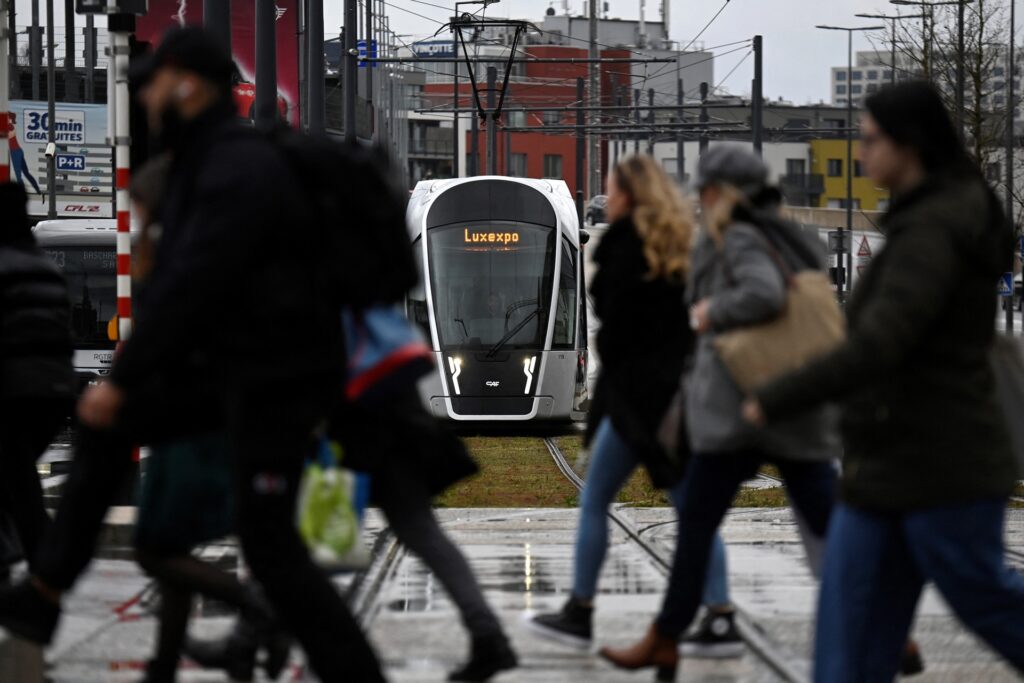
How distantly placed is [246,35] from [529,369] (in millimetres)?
6464

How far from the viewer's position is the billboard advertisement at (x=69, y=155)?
52.9 metres

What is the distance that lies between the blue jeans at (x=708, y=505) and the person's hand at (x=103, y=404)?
1930 mm

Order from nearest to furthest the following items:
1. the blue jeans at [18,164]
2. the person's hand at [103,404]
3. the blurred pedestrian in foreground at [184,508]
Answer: the person's hand at [103,404] → the blurred pedestrian in foreground at [184,508] → the blue jeans at [18,164]

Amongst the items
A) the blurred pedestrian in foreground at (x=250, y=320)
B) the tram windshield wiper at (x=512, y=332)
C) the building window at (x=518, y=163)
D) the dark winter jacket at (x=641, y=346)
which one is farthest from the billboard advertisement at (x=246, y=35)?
the building window at (x=518, y=163)

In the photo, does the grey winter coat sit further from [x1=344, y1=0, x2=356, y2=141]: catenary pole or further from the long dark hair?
[x1=344, y1=0, x2=356, y2=141]: catenary pole

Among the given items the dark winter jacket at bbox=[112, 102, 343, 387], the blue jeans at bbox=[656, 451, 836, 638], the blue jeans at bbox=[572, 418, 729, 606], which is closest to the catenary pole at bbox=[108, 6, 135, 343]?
the blue jeans at bbox=[572, 418, 729, 606]

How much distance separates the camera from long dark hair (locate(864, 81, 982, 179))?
4.32 metres

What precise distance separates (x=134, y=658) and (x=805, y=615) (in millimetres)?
2600

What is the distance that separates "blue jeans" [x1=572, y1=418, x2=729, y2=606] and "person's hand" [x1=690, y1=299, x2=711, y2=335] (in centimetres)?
82

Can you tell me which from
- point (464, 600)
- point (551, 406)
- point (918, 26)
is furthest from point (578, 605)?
point (918, 26)

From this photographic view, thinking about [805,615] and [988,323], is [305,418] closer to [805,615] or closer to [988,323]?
[988,323]

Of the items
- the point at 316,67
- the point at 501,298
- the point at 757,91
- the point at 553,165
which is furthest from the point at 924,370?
the point at 553,165

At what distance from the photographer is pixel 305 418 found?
4477mm

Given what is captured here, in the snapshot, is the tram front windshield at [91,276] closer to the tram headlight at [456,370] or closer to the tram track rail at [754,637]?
the tram headlight at [456,370]
